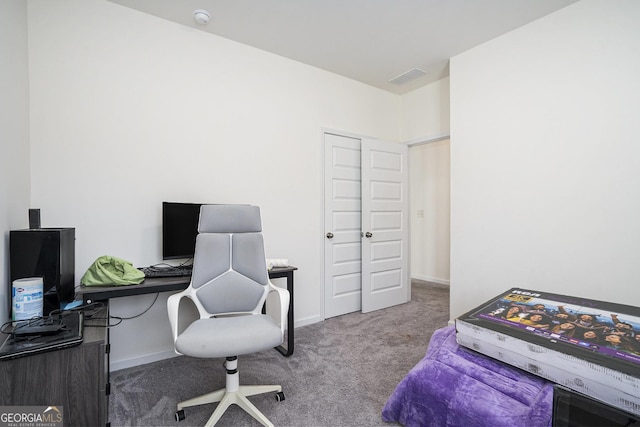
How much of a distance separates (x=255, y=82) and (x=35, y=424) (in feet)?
9.31

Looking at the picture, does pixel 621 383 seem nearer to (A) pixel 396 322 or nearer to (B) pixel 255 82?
(A) pixel 396 322

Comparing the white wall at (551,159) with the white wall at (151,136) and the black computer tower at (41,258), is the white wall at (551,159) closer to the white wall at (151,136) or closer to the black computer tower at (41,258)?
the white wall at (151,136)

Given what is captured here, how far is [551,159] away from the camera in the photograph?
2.43m

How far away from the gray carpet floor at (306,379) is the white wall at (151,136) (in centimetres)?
34

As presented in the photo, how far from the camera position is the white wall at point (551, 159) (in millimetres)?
2105

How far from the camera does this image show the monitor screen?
2348mm

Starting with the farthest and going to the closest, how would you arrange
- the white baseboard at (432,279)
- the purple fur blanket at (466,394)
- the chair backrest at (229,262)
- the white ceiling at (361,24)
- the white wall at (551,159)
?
the white baseboard at (432,279), the white ceiling at (361,24), the white wall at (551,159), the chair backrest at (229,262), the purple fur blanket at (466,394)

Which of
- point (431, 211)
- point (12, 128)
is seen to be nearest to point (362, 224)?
point (431, 211)

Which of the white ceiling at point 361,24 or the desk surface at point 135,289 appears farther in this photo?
the white ceiling at point 361,24

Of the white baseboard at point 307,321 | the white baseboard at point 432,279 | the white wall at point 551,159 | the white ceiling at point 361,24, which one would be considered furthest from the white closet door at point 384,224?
the white baseboard at point 432,279

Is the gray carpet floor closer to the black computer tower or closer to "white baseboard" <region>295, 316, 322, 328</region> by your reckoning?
"white baseboard" <region>295, 316, 322, 328</region>

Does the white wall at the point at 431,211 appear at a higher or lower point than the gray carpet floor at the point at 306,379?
higher

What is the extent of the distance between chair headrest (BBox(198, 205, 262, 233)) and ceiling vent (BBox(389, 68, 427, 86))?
2574mm

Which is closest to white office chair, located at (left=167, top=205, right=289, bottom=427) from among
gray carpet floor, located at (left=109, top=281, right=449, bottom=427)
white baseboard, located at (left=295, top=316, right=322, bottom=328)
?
gray carpet floor, located at (left=109, top=281, right=449, bottom=427)
